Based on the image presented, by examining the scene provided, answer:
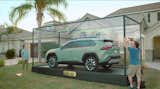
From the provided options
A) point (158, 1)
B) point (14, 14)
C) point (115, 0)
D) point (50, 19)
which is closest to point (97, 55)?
point (115, 0)

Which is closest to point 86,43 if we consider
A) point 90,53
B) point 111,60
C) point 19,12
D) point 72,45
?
point 90,53

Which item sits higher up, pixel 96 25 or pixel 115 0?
pixel 115 0

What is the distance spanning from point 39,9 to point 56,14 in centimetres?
170

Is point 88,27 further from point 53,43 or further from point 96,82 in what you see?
point 96,82

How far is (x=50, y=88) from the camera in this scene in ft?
25.9

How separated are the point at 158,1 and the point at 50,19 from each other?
1602 centimetres

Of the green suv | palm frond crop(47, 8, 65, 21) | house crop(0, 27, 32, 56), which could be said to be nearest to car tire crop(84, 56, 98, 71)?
the green suv

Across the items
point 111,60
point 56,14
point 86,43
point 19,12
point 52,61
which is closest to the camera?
point 111,60

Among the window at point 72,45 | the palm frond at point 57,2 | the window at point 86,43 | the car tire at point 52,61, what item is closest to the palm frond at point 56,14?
the palm frond at point 57,2

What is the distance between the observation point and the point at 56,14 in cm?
1947

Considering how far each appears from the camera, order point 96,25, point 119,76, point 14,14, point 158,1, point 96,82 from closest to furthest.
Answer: point 119,76 → point 96,82 → point 96,25 → point 14,14 → point 158,1

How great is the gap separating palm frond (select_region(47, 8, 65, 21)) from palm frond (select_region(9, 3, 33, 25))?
194 cm

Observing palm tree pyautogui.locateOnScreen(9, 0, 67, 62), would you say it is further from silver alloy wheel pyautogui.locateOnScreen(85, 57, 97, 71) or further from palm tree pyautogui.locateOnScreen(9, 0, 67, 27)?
silver alloy wheel pyautogui.locateOnScreen(85, 57, 97, 71)

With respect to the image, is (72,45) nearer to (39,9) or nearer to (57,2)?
(57,2)
